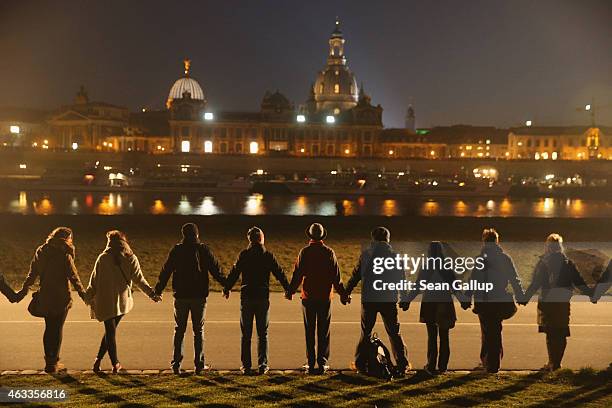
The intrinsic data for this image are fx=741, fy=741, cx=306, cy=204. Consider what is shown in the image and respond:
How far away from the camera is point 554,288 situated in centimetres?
785

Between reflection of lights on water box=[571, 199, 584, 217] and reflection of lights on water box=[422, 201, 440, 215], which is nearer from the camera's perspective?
reflection of lights on water box=[422, 201, 440, 215]

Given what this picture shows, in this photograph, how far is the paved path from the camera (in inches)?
314

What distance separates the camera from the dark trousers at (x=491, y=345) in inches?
299

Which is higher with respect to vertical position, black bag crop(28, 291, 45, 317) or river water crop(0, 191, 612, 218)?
river water crop(0, 191, 612, 218)

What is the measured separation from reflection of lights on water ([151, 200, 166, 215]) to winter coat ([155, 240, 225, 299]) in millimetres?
29343

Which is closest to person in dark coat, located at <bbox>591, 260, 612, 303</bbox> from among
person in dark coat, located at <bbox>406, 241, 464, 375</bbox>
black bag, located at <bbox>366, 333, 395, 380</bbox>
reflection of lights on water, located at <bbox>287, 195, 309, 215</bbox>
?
person in dark coat, located at <bbox>406, 241, 464, 375</bbox>

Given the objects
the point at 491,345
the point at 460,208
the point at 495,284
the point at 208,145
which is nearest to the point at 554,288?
the point at 495,284

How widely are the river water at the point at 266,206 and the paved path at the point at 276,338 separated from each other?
26875mm

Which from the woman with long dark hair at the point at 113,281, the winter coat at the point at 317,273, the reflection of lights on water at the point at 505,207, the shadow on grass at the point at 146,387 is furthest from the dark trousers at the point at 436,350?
the reflection of lights on water at the point at 505,207

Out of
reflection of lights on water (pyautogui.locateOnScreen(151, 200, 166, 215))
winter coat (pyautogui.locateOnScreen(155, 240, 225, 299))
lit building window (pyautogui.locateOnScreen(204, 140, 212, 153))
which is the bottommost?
winter coat (pyautogui.locateOnScreen(155, 240, 225, 299))

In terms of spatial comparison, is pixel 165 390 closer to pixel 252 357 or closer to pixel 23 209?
pixel 252 357

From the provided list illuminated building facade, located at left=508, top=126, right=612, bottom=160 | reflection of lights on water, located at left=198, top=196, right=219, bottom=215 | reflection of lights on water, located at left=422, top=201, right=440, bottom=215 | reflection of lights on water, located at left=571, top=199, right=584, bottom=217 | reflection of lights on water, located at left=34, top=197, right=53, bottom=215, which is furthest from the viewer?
illuminated building facade, located at left=508, top=126, right=612, bottom=160

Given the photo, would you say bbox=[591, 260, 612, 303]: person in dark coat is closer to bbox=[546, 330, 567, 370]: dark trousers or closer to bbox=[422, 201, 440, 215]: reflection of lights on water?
bbox=[546, 330, 567, 370]: dark trousers

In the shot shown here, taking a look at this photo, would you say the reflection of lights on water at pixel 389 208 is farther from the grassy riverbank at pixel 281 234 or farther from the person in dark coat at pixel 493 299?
the person in dark coat at pixel 493 299
